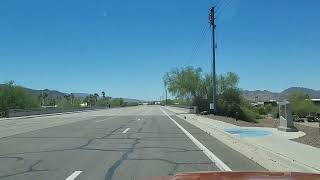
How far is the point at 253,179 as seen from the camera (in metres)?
5.38

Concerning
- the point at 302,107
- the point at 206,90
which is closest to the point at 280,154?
the point at 206,90

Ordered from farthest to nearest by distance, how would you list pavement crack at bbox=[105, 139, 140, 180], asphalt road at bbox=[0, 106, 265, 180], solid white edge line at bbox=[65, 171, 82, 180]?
1. asphalt road at bbox=[0, 106, 265, 180]
2. pavement crack at bbox=[105, 139, 140, 180]
3. solid white edge line at bbox=[65, 171, 82, 180]

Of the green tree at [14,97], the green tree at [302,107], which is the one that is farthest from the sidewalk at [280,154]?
the green tree at [302,107]

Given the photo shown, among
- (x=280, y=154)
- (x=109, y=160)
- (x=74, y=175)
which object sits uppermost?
(x=280, y=154)

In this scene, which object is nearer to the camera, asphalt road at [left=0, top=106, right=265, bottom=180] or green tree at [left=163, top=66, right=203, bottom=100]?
asphalt road at [left=0, top=106, right=265, bottom=180]

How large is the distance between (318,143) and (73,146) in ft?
29.4

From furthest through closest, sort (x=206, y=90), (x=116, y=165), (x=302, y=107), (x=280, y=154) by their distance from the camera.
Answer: (x=302, y=107), (x=206, y=90), (x=280, y=154), (x=116, y=165)

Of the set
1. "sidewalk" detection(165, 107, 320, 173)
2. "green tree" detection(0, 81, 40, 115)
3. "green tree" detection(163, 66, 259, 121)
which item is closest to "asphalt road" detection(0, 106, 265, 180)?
"sidewalk" detection(165, 107, 320, 173)

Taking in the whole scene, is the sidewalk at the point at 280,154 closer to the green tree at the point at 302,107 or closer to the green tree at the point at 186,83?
the green tree at the point at 186,83

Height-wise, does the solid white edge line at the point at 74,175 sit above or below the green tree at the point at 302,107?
below

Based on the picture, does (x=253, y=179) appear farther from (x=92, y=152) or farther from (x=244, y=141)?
(x=244, y=141)

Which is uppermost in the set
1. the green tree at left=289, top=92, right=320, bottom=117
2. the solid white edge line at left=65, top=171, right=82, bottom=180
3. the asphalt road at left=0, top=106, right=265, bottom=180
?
the green tree at left=289, top=92, right=320, bottom=117

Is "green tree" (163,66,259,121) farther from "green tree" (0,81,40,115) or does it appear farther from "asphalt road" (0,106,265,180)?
"asphalt road" (0,106,265,180)

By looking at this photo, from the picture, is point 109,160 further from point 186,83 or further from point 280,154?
point 186,83
